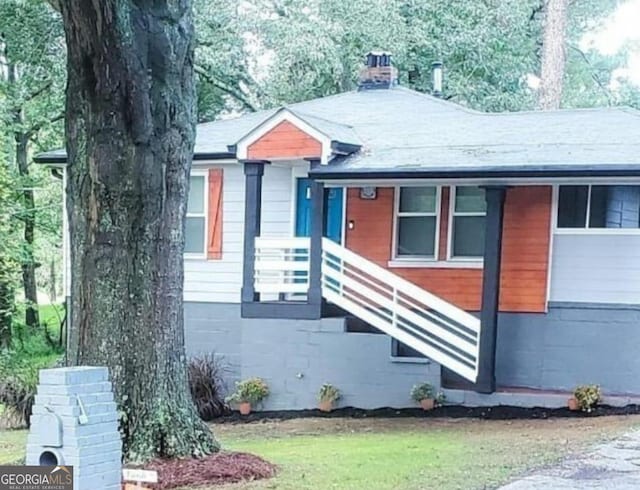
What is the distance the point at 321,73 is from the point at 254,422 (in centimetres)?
975

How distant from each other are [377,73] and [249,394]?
725cm

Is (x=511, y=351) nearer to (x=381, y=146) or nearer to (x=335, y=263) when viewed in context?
(x=335, y=263)

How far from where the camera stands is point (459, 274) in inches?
474

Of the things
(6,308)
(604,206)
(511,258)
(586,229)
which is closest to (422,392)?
(511,258)

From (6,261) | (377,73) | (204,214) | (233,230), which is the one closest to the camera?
(233,230)

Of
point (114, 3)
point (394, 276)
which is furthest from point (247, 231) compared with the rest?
point (114, 3)

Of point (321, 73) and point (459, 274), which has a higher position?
point (321, 73)

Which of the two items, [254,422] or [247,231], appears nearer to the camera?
[254,422]

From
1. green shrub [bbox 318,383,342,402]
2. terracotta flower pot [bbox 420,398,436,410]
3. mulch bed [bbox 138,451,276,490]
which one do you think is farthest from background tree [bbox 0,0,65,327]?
mulch bed [bbox 138,451,276,490]

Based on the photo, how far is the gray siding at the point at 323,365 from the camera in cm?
1126

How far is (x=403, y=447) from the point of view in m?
8.03

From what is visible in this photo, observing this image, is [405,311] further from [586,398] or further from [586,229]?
[586,229]

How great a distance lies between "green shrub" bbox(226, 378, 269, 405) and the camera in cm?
1166

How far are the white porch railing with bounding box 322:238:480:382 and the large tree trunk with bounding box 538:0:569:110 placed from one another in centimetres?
870
